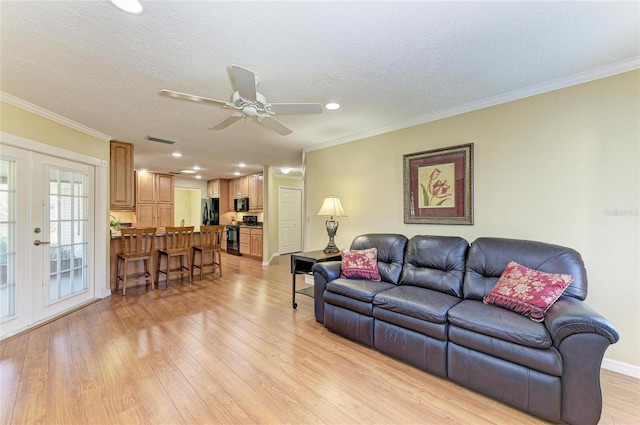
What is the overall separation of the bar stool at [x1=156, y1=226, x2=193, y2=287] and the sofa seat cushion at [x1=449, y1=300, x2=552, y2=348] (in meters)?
4.39

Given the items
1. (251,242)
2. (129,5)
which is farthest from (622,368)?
(251,242)

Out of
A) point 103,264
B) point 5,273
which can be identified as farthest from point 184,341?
point 103,264

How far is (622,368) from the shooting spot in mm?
2186

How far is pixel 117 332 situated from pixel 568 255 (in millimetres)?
4270

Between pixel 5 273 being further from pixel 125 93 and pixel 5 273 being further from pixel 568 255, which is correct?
pixel 568 255

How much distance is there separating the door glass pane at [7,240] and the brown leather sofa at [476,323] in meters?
3.19

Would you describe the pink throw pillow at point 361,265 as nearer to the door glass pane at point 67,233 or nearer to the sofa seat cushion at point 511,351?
the sofa seat cushion at point 511,351

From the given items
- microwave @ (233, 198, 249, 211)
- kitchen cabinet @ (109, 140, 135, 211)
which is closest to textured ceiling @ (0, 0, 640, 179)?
kitchen cabinet @ (109, 140, 135, 211)

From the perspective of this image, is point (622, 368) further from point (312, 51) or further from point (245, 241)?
point (245, 241)

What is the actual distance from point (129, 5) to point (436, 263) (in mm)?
3092

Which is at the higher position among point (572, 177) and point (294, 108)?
point (294, 108)

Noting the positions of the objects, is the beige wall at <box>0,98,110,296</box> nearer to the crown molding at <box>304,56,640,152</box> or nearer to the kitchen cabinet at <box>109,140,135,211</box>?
the kitchen cabinet at <box>109,140,135,211</box>

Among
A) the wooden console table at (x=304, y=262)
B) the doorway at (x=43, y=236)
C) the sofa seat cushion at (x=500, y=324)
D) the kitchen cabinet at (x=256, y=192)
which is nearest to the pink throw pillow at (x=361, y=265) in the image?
the wooden console table at (x=304, y=262)

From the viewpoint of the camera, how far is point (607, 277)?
2.25 meters
